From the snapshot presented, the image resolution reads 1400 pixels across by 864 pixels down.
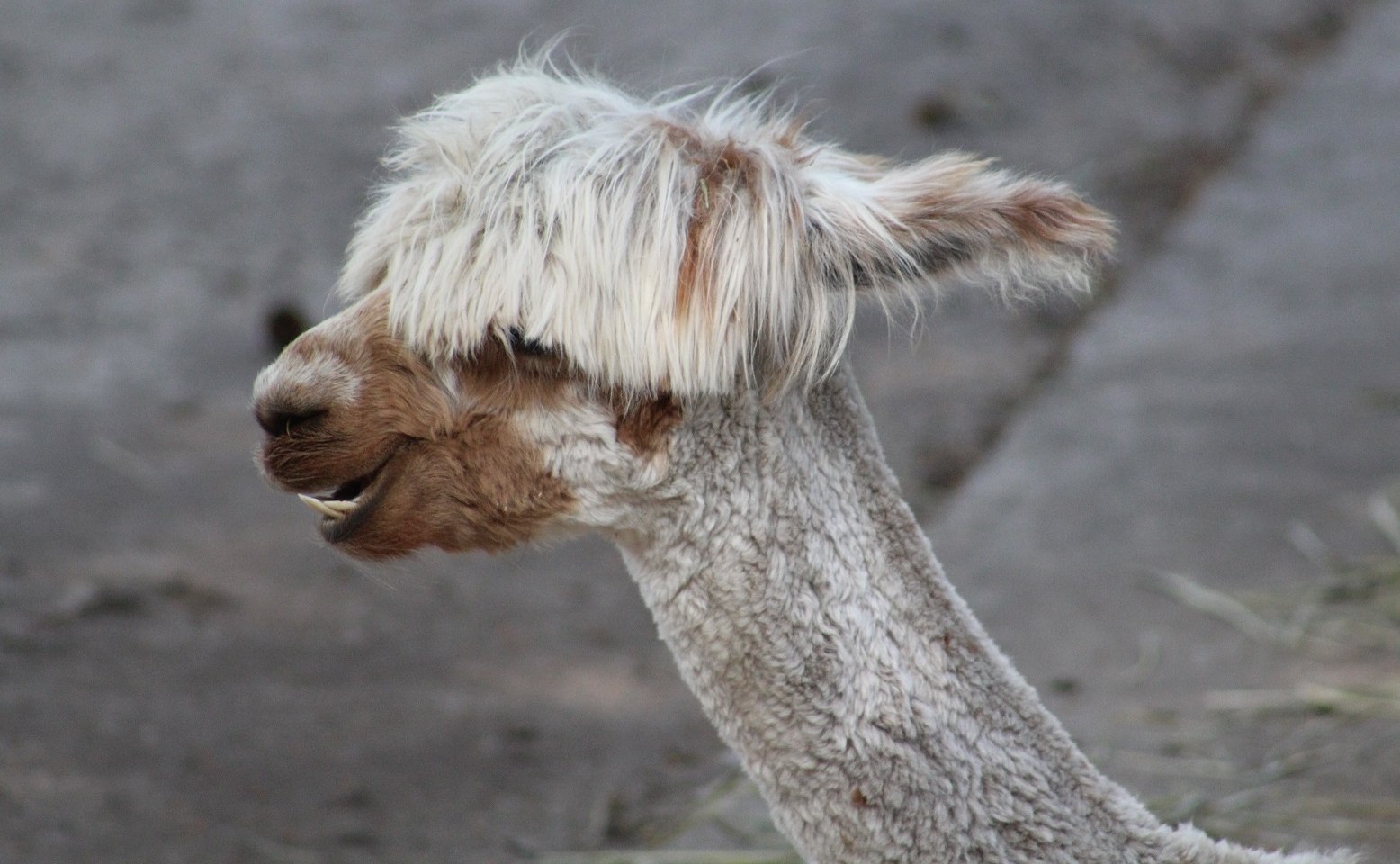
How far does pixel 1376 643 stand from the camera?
12.3 ft

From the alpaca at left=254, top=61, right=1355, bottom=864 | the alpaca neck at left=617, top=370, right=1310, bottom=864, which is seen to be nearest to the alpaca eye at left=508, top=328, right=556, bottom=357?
the alpaca at left=254, top=61, right=1355, bottom=864

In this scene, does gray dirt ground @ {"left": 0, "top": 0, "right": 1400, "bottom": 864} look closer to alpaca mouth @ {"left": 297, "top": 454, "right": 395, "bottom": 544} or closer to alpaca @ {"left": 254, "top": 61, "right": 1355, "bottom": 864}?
alpaca mouth @ {"left": 297, "top": 454, "right": 395, "bottom": 544}

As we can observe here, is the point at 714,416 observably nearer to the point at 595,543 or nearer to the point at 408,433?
the point at 408,433

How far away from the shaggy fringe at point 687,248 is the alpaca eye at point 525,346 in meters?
0.01

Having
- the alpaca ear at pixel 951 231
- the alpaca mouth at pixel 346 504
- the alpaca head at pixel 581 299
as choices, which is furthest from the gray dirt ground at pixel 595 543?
the alpaca ear at pixel 951 231

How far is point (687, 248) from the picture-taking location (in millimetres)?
1676

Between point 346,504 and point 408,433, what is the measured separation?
0.14 metres

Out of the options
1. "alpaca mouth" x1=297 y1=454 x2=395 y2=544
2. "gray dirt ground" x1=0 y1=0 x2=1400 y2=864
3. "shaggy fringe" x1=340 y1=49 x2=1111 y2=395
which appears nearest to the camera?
"shaggy fringe" x1=340 y1=49 x2=1111 y2=395

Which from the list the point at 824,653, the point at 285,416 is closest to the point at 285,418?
the point at 285,416

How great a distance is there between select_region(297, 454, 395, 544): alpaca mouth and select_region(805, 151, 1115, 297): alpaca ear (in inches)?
23.7

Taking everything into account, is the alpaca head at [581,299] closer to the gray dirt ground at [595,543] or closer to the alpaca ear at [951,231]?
the alpaca ear at [951,231]

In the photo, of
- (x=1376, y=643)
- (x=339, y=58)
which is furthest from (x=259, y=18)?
(x=1376, y=643)

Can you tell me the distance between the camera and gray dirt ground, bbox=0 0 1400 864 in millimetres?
3455

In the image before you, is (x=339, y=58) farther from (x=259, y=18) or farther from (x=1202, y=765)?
(x=1202, y=765)
